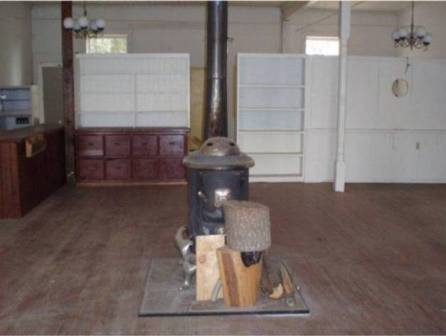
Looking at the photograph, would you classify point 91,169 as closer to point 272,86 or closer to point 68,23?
point 68,23

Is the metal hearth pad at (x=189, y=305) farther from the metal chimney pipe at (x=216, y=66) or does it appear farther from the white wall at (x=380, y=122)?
the white wall at (x=380, y=122)

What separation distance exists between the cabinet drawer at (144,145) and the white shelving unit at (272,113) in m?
1.30

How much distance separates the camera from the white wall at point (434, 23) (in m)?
9.95

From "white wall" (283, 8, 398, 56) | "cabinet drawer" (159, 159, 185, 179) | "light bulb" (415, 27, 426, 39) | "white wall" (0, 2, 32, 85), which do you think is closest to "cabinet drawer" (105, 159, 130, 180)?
"cabinet drawer" (159, 159, 185, 179)

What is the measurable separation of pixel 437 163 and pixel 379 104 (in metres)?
1.33

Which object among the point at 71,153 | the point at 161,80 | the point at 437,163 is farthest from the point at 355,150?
the point at 71,153

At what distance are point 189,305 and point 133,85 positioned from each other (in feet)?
17.6

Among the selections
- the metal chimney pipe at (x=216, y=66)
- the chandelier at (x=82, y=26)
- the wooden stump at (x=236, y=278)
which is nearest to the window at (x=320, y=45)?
the chandelier at (x=82, y=26)

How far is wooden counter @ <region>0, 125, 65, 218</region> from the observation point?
5574 millimetres

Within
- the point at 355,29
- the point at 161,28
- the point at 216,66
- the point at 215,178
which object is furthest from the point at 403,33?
the point at 215,178

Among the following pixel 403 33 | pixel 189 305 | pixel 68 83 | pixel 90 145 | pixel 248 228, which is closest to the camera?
pixel 248 228

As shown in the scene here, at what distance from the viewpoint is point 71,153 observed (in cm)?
805

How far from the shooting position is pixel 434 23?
33.8 feet

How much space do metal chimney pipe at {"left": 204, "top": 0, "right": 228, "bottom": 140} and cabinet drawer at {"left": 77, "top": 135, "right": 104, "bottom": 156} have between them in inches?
153
